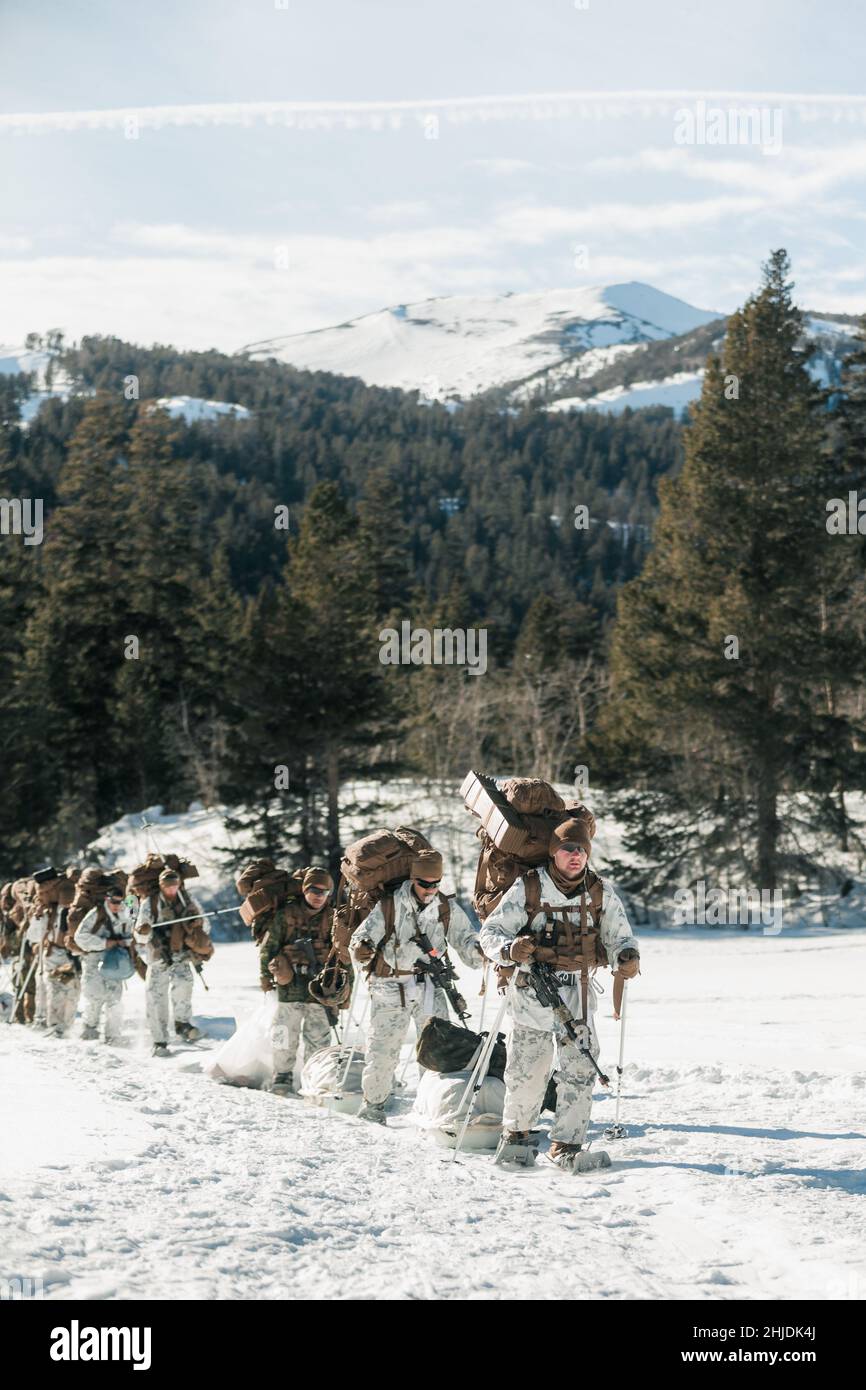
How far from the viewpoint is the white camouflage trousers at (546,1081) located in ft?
23.2

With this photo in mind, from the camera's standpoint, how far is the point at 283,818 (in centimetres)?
3278

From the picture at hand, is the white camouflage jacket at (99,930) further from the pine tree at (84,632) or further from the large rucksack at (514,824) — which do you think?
the pine tree at (84,632)

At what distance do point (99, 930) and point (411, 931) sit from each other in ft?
A: 17.5

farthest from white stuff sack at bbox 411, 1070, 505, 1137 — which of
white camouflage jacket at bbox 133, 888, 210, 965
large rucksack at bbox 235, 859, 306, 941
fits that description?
white camouflage jacket at bbox 133, 888, 210, 965

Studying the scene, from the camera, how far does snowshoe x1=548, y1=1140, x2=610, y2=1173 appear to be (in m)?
6.98

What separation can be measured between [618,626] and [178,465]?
30.8 metres

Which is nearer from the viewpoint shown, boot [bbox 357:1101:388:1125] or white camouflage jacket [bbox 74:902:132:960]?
boot [bbox 357:1101:388:1125]

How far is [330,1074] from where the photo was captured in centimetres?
920

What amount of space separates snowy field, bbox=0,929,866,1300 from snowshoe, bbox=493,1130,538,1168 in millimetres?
93

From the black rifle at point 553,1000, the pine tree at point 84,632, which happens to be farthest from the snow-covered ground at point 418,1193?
the pine tree at point 84,632

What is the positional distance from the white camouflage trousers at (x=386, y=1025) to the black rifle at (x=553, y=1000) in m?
1.64

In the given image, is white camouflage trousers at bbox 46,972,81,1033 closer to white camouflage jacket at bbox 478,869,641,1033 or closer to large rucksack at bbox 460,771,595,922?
large rucksack at bbox 460,771,595,922
